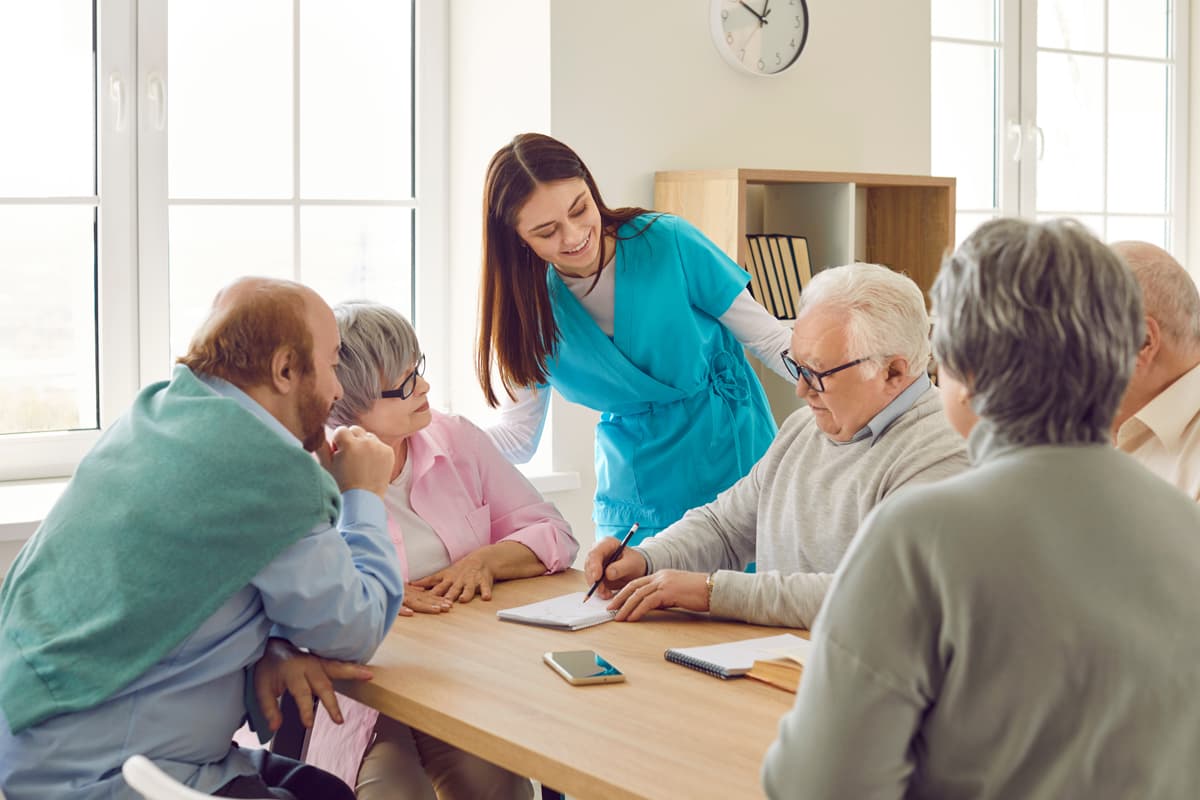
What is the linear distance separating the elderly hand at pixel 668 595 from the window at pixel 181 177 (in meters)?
1.84

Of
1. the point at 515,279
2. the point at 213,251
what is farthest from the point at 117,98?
the point at 515,279

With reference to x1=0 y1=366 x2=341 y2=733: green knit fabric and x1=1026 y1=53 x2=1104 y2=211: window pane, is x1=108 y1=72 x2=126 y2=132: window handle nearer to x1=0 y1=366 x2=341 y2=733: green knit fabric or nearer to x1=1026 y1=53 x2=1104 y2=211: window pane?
x1=0 y1=366 x2=341 y2=733: green knit fabric

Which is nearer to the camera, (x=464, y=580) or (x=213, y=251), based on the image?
(x=464, y=580)

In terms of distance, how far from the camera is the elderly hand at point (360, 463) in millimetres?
2023

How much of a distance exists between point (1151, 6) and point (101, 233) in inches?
170

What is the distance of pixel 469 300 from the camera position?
392cm

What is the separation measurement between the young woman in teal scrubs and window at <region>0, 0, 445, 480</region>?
1.01 m

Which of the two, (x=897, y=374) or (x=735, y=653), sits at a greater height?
(x=897, y=374)

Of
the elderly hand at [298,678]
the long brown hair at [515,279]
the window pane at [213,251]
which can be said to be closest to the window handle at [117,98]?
the window pane at [213,251]

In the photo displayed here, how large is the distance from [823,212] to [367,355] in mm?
2055

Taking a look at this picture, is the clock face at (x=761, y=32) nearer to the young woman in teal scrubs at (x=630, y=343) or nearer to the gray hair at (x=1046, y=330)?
the young woman in teal scrubs at (x=630, y=343)

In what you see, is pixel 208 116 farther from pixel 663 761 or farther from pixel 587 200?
pixel 663 761

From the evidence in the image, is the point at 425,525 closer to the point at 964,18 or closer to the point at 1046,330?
the point at 1046,330

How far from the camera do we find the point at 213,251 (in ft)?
11.7
